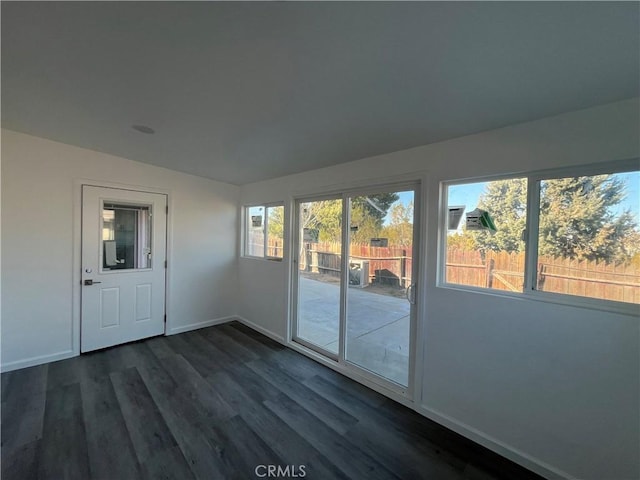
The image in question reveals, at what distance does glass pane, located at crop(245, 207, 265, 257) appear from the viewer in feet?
13.9

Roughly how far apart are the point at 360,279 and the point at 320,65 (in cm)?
204

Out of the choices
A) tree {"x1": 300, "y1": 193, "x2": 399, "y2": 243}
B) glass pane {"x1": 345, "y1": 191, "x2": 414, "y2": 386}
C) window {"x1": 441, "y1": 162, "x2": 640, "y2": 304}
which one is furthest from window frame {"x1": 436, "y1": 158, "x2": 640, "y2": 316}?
tree {"x1": 300, "y1": 193, "x2": 399, "y2": 243}

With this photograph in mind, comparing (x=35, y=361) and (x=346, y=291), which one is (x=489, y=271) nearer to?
(x=346, y=291)

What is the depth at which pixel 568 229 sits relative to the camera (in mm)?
1712

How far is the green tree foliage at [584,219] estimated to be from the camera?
5.14 feet

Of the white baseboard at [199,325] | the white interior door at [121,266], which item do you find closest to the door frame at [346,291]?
the white baseboard at [199,325]

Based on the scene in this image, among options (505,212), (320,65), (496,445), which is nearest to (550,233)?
(505,212)

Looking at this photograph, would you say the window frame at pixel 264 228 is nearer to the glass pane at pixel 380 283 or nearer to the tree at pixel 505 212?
the glass pane at pixel 380 283

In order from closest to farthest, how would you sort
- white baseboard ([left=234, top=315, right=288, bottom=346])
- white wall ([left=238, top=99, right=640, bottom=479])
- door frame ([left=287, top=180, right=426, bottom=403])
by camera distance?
white wall ([left=238, top=99, right=640, bottom=479]) → door frame ([left=287, top=180, right=426, bottom=403]) → white baseboard ([left=234, top=315, right=288, bottom=346])

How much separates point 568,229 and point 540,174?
399 millimetres

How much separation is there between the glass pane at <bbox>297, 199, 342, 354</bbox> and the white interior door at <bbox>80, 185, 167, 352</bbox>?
6.75 ft

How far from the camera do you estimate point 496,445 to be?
1904mm

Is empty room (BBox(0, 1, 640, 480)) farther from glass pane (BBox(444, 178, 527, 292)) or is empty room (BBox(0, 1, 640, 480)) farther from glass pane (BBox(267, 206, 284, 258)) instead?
glass pane (BBox(267, 206, 284, 258))

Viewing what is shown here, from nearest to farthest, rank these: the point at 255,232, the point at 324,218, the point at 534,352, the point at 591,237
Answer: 1. the point at 591,237
2. the point at 534,352
3. the point at 324,218
4. the point at 255,232
